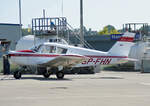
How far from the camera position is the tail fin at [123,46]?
23312 mm

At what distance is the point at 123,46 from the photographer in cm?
2355

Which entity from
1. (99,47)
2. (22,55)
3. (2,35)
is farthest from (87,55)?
(2,35)

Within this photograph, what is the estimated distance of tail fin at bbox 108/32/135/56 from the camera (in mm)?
23312

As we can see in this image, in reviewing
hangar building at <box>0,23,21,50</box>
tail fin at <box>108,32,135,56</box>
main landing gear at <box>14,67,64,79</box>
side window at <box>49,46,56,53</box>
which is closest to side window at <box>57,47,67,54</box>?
side window at <box>49,46,56,53</box>

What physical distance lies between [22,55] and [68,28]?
11.4 meters

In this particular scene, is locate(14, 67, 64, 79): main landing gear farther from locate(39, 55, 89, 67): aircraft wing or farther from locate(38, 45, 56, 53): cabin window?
locate(38, 45, 56, 53): cabin window

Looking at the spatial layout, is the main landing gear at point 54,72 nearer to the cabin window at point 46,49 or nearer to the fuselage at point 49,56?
the fuselage at point 49,56

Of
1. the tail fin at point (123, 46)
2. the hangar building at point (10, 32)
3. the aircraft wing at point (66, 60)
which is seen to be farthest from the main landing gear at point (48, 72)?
the hangar building at point (10, 32)

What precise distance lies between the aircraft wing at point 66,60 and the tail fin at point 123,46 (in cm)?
270

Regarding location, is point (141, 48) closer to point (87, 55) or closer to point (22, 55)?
point (87, 55)

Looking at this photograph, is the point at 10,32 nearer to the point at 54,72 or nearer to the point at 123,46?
the point at 123,46

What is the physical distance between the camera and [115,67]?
34.0m

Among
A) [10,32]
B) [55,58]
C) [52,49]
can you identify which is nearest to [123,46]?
[52,49]

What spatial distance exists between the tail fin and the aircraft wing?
8.85ft
